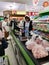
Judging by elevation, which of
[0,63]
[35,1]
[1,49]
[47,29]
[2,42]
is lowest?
[0,63]

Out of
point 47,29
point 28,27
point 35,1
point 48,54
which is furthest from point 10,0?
point 48,54

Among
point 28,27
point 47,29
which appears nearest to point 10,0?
point 28,27

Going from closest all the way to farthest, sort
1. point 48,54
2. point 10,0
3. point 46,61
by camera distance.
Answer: point 46,61 < point 48,54 < point 10,0

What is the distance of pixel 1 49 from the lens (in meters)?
2.29

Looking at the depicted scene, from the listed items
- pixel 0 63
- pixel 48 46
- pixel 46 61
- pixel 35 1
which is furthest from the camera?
pixel 35 1

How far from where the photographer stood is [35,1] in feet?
16.2

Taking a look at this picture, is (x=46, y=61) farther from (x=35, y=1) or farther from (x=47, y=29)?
(x=35, y=1)

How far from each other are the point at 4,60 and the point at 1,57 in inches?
4.6

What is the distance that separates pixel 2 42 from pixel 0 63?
0.49m

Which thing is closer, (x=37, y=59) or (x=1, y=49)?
(x=37, y=59)

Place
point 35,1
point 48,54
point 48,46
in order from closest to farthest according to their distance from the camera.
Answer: point 48,54, point 48,46, point 35,1

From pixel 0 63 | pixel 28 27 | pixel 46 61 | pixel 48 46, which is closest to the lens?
pixel 46 61

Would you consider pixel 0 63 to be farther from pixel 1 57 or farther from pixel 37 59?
pixel 37 59

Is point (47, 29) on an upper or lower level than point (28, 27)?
upper
